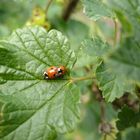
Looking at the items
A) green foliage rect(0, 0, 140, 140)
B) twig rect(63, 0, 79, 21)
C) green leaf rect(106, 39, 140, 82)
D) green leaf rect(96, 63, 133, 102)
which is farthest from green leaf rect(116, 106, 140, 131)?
twig rect(63, 0, 79, 21)

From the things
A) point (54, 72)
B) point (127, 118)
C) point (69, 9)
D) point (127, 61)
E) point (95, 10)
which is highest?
point (127, 61)

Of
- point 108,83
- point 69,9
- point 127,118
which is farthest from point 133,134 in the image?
point 69,9

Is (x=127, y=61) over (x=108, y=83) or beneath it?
over

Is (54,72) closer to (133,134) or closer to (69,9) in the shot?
(133,134)

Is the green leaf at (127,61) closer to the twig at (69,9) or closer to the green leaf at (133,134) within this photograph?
the green leaf at (133,134)

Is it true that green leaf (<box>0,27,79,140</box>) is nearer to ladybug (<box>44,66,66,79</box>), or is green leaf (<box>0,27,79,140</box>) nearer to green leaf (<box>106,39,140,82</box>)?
ladybug (<box>44,66,66,79</box>)

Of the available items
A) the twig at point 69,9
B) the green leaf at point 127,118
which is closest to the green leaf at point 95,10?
the green leaf at point 127,118
